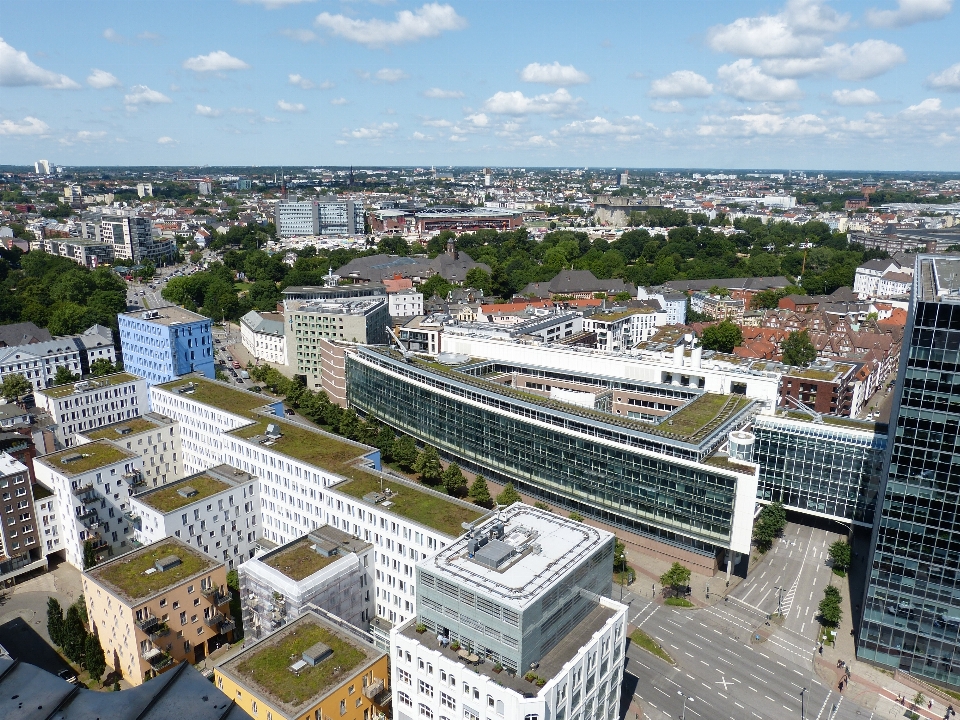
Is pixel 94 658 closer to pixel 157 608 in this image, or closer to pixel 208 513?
pixel 157 608

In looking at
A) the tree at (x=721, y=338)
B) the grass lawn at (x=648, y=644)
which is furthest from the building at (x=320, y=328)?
the grass lawn at (x=648, y=644)

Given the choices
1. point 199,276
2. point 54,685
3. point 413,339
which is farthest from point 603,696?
point 199,276

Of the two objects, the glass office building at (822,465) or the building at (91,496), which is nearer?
the building at (91,496)

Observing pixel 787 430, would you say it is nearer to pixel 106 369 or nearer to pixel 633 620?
pixel 633 620

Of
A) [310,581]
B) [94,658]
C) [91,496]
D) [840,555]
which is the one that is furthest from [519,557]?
[91,496]

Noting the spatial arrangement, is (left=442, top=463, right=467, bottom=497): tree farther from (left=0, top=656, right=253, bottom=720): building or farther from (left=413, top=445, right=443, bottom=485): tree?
(left=0, top=656, right=253, bottom=720): building

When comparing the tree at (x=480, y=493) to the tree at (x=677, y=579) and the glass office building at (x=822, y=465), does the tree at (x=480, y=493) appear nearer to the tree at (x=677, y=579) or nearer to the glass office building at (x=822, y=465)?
the tree at (x=677, y=579)
